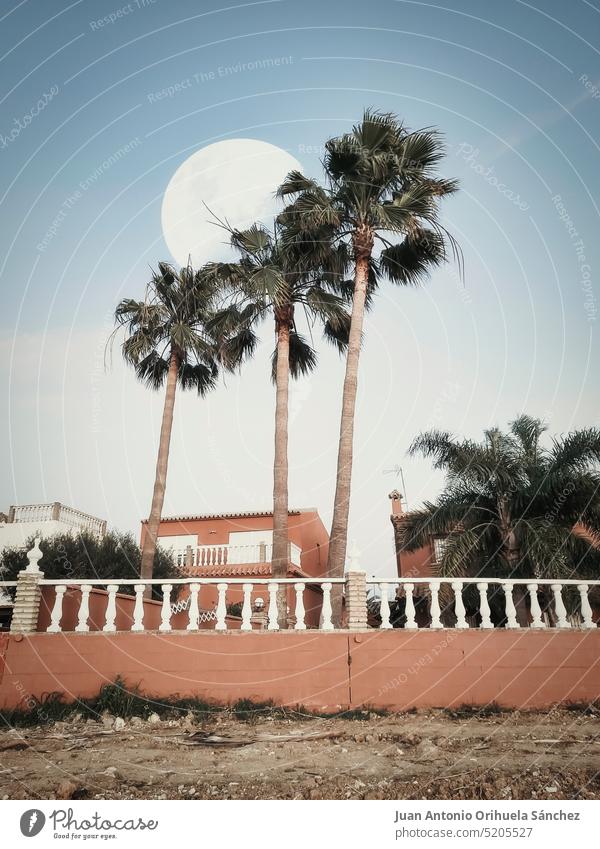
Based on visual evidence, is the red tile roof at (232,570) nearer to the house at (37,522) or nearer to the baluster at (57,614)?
the house at (37,522)

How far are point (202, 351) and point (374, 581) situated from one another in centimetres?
969

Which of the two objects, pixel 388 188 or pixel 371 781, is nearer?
pixel 371 781

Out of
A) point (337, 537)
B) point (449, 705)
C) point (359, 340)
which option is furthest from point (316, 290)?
point (449, 705)

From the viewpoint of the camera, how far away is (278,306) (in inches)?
543

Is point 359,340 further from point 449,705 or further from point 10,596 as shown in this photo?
point 10,596

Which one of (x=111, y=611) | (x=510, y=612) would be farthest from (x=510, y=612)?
(x=111, y=611)

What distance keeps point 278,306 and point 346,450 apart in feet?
14.4

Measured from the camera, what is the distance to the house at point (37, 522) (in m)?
22.4

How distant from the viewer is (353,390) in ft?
39.8

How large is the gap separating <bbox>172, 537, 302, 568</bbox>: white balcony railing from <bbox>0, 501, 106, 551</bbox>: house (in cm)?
384

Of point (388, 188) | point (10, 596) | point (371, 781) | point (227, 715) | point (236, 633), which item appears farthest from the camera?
point (10, 596)

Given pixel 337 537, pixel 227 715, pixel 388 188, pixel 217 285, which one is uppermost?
pixel 388 188

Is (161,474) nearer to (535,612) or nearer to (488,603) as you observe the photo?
(488,603)

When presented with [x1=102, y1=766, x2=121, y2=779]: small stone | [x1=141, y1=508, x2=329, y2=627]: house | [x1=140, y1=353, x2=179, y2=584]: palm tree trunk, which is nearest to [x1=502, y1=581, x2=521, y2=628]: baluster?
[x1=102, y1=766, x2=121, y2=779]: small stone
